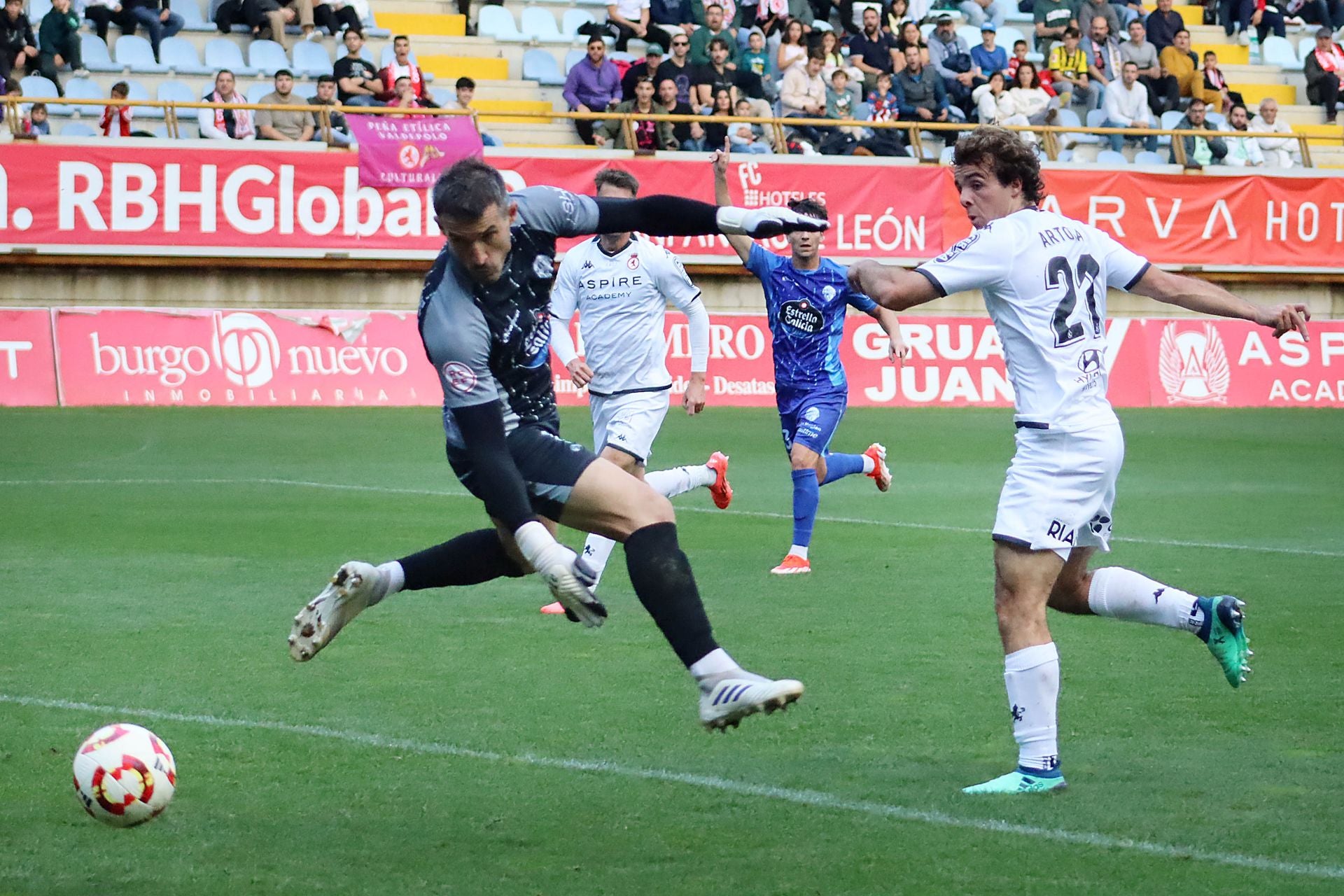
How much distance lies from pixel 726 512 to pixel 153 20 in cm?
1345

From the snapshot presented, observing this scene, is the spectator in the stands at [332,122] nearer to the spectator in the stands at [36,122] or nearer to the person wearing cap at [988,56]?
the spectator in the stands at [36,122]

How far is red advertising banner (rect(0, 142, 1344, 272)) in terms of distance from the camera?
21.2m

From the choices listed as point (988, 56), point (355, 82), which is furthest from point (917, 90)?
point (355, 82)

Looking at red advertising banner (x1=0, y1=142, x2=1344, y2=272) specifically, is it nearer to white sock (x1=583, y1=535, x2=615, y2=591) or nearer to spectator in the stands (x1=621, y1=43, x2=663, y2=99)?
spectator in the stands (x1=621, y1=43, x2=663, y2=99)

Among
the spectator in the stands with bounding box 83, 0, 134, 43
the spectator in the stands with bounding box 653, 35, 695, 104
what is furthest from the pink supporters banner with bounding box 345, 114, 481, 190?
the spectator in the stands with bounding box 83, 0, 134, 43

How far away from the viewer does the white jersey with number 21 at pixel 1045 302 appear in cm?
554

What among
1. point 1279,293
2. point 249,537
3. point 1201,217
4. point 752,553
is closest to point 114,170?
point 249,537

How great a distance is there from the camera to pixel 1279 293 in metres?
26.4

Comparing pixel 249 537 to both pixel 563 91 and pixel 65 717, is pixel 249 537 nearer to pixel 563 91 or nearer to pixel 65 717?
pixel 65 717

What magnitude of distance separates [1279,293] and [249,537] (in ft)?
62.4

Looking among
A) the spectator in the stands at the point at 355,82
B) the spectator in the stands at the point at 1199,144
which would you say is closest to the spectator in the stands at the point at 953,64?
the spectator in the stands at the point at 1199,144

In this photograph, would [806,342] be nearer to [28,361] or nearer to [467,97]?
[28,361]

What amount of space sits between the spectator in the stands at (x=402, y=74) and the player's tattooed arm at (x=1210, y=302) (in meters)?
18.0

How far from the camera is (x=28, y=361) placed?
66.3 feet
